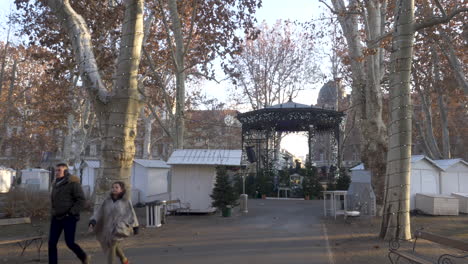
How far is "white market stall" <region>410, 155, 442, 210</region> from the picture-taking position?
17.5 meters

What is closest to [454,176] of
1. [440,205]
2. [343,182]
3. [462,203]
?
[462,203]

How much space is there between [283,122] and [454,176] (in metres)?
10.6

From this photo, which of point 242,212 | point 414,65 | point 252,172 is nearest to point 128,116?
point 242,212

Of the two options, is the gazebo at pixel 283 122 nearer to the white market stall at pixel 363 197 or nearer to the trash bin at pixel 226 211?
the white market stall at pixel 363 197

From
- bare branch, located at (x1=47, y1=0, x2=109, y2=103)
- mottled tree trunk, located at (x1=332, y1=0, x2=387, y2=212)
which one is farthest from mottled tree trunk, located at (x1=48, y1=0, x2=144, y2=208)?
mottled tree trunk, located at (x1=332, y1=0, x2=387, y2=212)

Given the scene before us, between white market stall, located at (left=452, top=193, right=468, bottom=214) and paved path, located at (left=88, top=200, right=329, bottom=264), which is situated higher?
white market stall, located at (left=452, top=193, right=468, bottom=214)

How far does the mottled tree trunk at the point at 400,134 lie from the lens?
9766 mm

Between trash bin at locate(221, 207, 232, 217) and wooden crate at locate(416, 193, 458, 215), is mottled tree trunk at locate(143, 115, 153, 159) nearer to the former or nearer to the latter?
trash bin at locate(221, 207, 232, 217)

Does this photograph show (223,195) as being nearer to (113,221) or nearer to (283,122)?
(113,221)

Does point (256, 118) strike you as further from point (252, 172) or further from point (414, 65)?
point (414, 65)

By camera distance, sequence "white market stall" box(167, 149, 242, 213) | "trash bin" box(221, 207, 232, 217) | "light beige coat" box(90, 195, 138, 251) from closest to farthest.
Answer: "light beige coat" box(90, 195, 138, 251) → "trash bin" box(221, 207, 232, 217) → "white market stall" box(167, 149, 242, 213)

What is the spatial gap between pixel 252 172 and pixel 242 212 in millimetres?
10692

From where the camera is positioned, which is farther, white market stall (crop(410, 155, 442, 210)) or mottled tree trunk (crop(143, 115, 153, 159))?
mottled tree trunk (crop(143, 115, 153, 159))

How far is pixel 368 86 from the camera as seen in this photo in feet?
51.2
